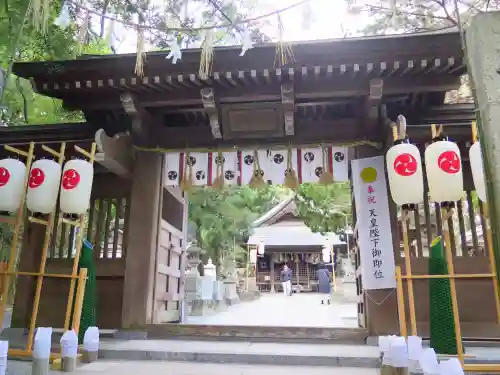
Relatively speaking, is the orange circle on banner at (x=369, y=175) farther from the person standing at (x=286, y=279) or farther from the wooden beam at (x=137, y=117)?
the person standing at (x=286, y=279)

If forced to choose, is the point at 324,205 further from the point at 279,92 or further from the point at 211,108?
the point at 211,108

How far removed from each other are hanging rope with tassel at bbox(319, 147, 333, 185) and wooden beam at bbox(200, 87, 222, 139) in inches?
74.2

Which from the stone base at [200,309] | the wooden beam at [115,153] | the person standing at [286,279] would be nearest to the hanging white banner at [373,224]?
the wooden beam at [115,153]

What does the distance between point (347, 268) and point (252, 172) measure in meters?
18.4

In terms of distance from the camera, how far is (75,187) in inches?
213

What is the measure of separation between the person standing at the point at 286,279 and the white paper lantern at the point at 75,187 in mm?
21498

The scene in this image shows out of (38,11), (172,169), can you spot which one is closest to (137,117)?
(172,169)

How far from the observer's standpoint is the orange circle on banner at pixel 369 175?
6.56 m

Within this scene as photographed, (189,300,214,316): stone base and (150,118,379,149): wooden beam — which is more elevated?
(150,118,379,149): wooden beam

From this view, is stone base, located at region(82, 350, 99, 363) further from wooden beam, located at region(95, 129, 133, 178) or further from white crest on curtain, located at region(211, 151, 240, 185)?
white crest on curtain, located at region(211, 151, 240, 185)

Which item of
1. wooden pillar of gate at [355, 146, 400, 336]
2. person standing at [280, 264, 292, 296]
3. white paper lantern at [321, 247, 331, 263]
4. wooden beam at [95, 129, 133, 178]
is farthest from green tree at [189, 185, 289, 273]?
wooden pillar of gate at [355, 146, 400, 336]

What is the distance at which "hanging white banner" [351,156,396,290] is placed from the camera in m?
6.23

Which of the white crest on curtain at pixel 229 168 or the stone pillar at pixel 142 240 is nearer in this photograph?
the stone pillar at pixel 142 240

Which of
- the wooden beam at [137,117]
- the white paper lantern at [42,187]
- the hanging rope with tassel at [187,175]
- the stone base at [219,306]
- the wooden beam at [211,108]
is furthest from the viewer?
the stone base at [219,306]
